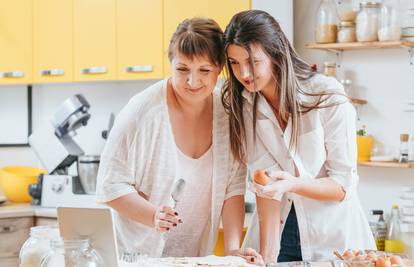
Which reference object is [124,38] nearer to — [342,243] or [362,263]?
[342,243]

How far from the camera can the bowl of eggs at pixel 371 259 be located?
5.70 feet

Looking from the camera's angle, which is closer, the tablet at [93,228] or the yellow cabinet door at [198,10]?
the tablet at [93,228]

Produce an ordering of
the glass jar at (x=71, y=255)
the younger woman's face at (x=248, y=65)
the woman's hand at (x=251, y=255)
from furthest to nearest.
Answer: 1. the younger woman's face at (x=248, y=65)
2. the woman's hand at (x=251, y=255)
3. the glass jar at (x=71, y=255)

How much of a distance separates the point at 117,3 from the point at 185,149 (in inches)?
71.3

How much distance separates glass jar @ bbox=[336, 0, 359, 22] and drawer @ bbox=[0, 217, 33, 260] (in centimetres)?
196

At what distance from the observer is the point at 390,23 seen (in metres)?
3.30

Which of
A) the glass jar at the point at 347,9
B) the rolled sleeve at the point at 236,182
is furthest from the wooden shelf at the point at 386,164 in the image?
the rolled sleeve at the point at 236,182

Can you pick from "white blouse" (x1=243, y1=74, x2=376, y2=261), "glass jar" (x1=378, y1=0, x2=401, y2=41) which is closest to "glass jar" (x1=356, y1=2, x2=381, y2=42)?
"glass jar" (x1=378, y1=0, x2=401, y2=41)

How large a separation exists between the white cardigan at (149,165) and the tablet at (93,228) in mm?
455

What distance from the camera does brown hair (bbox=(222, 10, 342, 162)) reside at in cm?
207

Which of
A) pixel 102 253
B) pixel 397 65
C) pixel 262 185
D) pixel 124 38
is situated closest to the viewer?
pixel 102 253

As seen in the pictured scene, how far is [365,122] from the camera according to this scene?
11.6 feet

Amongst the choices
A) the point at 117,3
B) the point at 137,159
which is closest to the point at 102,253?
the point at 137,159

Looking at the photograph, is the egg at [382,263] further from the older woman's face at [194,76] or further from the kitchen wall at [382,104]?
the kitchen wall at [382,104]
